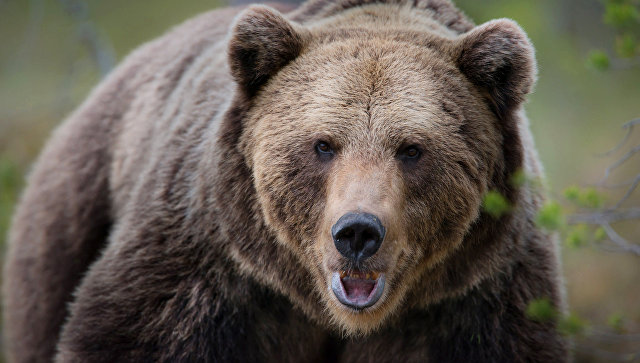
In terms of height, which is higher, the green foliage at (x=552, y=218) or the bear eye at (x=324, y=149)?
the bear eye at (x=324, y=149)

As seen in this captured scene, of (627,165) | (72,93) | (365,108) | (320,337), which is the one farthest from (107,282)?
(72,93)

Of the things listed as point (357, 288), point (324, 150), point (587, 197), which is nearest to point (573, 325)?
point (587, 197)

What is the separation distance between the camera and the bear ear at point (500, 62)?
437 cm

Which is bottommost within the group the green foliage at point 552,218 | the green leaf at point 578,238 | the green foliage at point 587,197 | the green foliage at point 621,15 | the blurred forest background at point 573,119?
the blurred forest background at point 573,119

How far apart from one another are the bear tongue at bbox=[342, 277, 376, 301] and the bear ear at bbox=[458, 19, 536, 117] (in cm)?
118

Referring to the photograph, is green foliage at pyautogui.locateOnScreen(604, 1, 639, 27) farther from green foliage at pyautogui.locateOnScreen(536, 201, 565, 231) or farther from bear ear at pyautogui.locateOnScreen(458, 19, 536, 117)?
green foliage at pyautogui.locateOnScreen(536, 201, 565, 231)

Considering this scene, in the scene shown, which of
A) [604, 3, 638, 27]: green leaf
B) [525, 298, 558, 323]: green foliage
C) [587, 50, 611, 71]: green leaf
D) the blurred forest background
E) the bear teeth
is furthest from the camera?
the blurred forest background

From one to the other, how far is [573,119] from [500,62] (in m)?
8.25

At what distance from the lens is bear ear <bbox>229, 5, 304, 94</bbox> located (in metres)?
4.50

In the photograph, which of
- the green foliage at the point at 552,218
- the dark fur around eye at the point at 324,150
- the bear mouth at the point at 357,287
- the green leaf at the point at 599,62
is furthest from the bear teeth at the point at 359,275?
the green leaf at the point at 599,62

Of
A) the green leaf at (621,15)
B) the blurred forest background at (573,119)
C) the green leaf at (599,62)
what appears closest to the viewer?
the green leaf at (621,15)

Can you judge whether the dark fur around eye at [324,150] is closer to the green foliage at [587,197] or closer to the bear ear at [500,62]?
the bear ear at [500,62]

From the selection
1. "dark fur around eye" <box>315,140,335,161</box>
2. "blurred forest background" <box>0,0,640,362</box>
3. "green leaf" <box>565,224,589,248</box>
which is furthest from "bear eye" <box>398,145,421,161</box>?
"green leaf" <box>565,224,589,248</box>

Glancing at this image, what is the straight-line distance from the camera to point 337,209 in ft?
13.1
